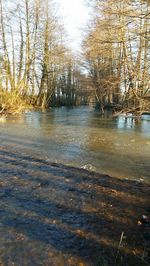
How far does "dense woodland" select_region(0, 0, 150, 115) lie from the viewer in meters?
11.3

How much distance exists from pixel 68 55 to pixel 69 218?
32742 millimetres

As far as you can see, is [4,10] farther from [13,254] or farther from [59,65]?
[13,254]

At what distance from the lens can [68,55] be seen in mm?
34688

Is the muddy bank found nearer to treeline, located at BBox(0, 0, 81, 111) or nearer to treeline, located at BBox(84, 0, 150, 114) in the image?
treeline, located at BBox(84, 0, 150, 114)

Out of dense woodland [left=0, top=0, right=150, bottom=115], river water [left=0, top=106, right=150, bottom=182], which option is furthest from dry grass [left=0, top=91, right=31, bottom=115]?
river water [left=0, top=106, right=150, bottom=182]

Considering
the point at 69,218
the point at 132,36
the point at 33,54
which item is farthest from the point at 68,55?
the point at 69,218

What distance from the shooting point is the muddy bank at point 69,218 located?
3.11 meters

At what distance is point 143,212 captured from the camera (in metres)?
4.26

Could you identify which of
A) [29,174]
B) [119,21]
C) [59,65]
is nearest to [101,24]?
[119,21]

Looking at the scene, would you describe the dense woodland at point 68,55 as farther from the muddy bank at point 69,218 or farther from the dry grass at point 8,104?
the muddy bank at point 69,218

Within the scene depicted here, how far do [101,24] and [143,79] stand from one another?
3842 mm

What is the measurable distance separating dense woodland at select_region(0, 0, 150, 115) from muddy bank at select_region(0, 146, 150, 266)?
592cm

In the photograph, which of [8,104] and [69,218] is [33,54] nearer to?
[8,104]

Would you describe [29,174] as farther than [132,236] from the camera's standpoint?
Yes
